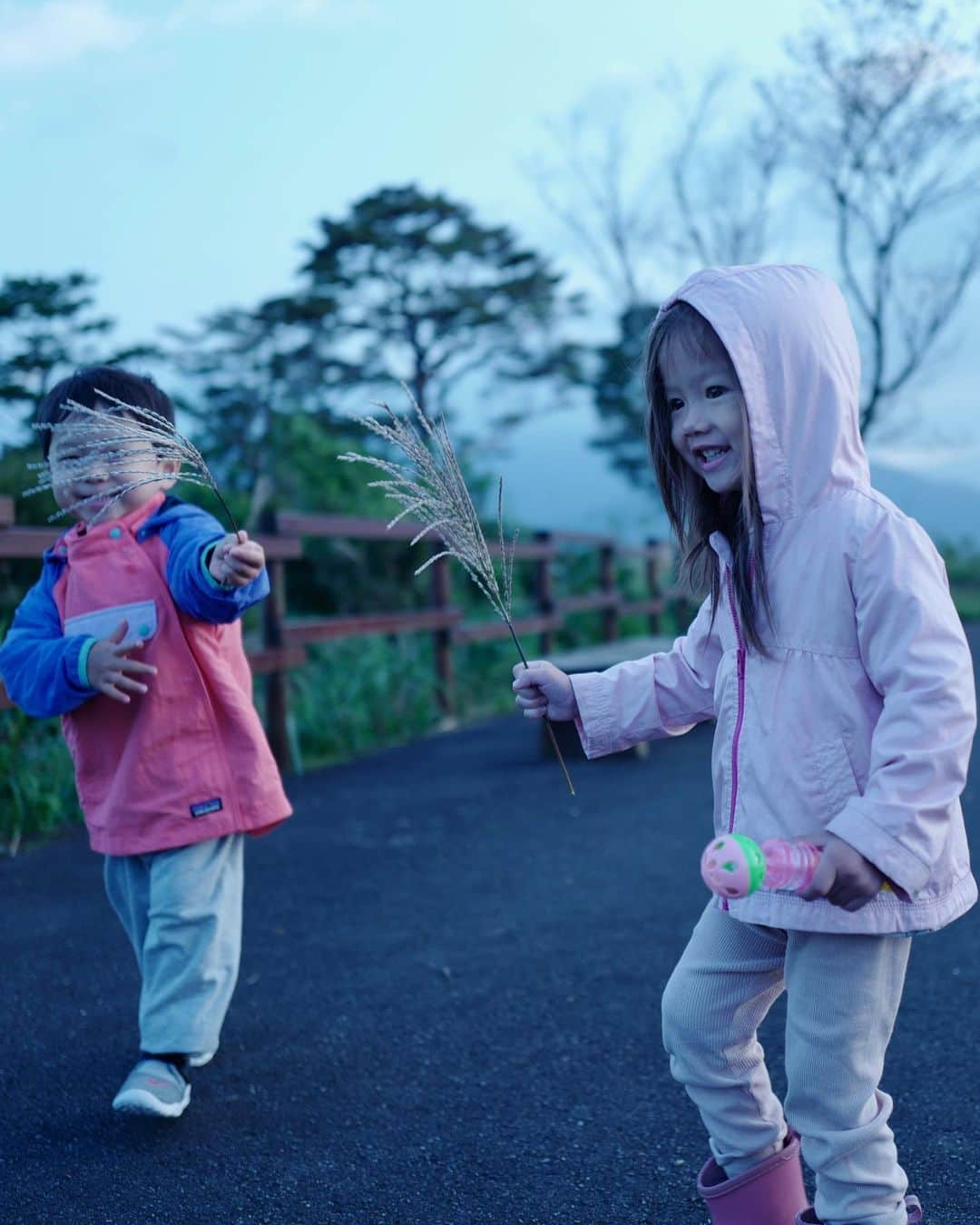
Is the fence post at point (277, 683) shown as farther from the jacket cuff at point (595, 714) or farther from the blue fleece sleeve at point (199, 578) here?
the jacket cuff at point (595, 714)

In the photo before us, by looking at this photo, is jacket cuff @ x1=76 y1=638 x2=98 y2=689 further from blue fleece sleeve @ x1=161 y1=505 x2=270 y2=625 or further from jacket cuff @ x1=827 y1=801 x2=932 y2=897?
jacket cuff @ x1=827 y1=801 x2=932 y2=897

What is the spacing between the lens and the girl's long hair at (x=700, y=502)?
2.02 m

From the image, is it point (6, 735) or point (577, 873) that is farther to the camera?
point (6, 735)

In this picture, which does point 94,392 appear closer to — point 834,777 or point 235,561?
point 235,561

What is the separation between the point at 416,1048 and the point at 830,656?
5.66 feet

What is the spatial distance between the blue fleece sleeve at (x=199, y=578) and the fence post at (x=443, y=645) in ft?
20.1

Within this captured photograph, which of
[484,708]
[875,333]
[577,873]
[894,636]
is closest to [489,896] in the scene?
[577,873]

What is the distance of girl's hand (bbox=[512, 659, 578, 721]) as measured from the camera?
2.29m

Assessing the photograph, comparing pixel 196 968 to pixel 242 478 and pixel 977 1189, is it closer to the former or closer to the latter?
pixel 977 1189

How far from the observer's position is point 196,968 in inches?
115

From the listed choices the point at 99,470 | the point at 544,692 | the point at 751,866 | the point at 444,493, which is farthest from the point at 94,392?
the point at 751,866

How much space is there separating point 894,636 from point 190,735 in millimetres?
1637

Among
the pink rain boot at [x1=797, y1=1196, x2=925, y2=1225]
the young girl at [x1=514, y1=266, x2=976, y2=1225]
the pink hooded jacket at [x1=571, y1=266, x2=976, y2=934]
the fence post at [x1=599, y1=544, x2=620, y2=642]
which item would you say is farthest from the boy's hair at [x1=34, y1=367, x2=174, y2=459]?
the fence post at [x1=599, y1=544, x2=620, y2=642]

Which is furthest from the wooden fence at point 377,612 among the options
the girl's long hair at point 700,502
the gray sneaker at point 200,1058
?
the girl's long hair at point 700,502
